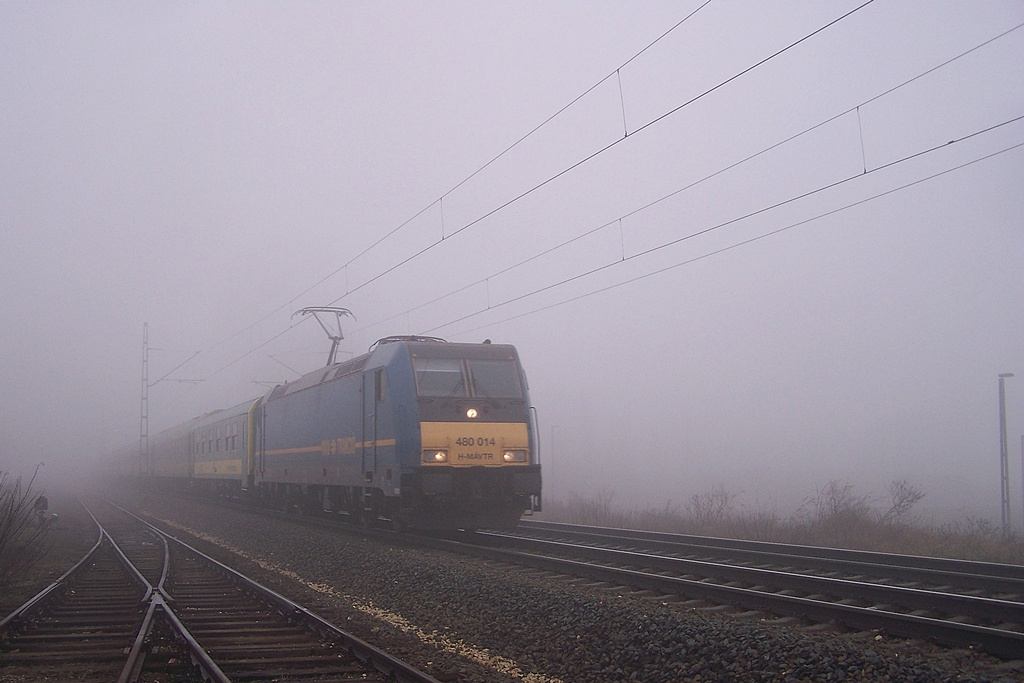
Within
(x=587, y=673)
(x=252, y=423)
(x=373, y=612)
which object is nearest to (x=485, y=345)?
(x=373, y=612)

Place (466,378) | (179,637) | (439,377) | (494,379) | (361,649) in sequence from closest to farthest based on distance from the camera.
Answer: (361,649)
(179,637)
(439,377)
(466,378)
(494,379)

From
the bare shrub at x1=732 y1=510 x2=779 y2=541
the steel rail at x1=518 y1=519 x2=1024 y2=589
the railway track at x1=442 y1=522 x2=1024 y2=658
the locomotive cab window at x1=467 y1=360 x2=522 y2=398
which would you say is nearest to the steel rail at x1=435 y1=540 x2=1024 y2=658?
the railway track at x1=442 y1=522 x2=1024 y2=658

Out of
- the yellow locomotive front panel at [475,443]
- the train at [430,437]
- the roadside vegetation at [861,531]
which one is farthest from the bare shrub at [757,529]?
the yellow locomotive front panel at [475,443]

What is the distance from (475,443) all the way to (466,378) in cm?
128

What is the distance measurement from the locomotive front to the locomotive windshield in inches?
0.7

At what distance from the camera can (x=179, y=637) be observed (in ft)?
25.6

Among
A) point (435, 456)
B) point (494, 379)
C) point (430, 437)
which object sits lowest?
point (435, 456)

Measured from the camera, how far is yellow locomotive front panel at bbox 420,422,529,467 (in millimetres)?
13797

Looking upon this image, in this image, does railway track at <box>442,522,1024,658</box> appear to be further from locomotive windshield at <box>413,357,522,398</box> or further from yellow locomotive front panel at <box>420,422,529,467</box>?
locomotive windshield at <box>413,357,522,398</box>

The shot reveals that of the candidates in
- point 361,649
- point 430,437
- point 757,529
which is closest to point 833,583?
point 361,649

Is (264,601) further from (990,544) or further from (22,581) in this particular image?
(990,544)

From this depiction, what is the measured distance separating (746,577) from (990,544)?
6.84 metres

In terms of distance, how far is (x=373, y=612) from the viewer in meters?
9.64

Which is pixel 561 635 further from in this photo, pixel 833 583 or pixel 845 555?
pixel 845 555
